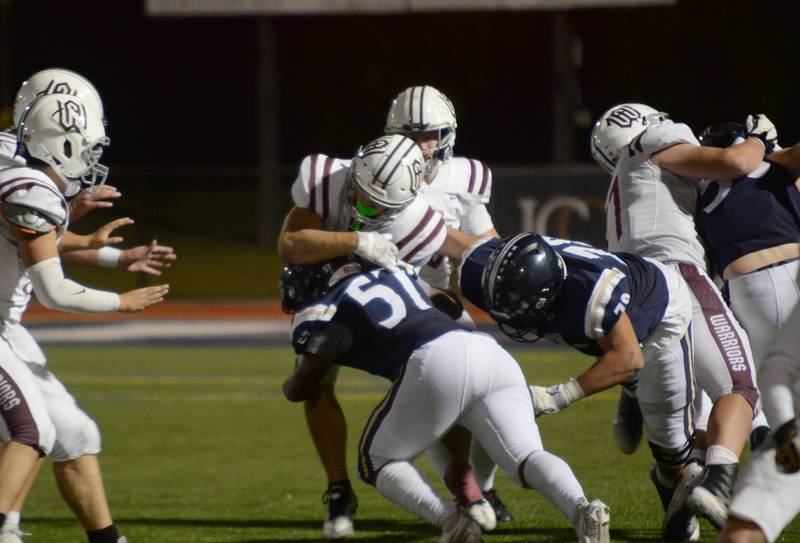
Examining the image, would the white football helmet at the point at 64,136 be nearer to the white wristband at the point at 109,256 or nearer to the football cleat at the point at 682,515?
the white wristband at the point at 109,256

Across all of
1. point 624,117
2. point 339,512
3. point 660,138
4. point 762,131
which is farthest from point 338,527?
point 762,131

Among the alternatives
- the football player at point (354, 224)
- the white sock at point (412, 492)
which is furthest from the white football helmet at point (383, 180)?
the white sock at point (412, 492)

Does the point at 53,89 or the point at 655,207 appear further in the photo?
the point at 655,207

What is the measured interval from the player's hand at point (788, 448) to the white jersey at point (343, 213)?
1723 millimetres

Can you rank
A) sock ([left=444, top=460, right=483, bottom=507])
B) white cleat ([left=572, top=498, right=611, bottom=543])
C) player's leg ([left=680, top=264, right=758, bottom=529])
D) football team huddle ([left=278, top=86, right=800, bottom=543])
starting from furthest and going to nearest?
1. sock ([left=444, top=460, right=483, bottom=507])
2. player's leg ([left=680, top=264, right=758, bottom=529])
3. football team huddle ([left=278, top=86, right=800, bottom=543])
4. white cleat ([left=572, top=498, right=611, bottom=543])

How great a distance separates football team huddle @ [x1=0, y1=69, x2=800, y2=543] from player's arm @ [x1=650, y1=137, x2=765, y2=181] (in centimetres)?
1

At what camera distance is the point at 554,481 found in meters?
3.77

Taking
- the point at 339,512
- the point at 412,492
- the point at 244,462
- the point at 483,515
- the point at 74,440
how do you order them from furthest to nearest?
the point at 244,462
the point at 339,512
the point at 74,440
the point at 483,515
the point at 412,492

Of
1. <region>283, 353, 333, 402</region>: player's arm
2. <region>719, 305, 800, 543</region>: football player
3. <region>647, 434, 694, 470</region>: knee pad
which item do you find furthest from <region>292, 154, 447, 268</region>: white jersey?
<region>719, 305, 800, 543</region>: football player

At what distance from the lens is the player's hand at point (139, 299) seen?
419 cm

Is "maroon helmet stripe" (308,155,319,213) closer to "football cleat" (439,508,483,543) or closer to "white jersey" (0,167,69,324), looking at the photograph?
"white jersey" (0,167,69,324)

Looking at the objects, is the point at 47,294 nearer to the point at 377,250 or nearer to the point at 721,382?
the point at 377,250

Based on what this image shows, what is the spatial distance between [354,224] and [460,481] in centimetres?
103

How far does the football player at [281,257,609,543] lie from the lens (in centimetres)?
382
